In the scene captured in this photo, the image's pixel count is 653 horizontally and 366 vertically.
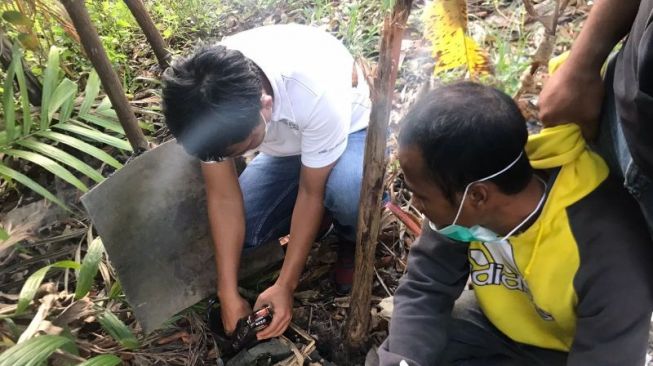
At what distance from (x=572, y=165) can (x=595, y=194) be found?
71 millimetres

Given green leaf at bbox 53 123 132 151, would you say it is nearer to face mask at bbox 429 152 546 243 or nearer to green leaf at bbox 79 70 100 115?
green leaf at bbox 79 70 100 115

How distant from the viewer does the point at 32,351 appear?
1.42 meters

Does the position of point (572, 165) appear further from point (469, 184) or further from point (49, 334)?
point (49, 334)

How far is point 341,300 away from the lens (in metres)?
1.96

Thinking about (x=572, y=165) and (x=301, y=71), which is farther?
(x=301, y=71)

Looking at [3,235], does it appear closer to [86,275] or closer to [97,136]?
[86,275]

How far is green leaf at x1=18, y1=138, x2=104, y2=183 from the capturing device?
194cm

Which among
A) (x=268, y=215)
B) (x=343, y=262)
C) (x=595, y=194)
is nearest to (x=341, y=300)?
(x=343, y=262)

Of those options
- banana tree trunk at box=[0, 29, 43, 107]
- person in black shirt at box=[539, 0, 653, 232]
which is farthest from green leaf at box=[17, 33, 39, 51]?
person in black shirt at box=[539, 0, 653, 232]

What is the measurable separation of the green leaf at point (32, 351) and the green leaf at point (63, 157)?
62 cm

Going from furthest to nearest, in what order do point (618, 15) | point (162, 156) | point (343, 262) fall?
point (343, 262), point (162, 156), point (618, 15)

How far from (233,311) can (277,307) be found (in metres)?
0.15

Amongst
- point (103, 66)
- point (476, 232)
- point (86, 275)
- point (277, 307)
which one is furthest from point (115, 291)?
point (476, 232)

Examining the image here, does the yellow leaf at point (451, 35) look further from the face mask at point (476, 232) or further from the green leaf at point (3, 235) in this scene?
the green leaf at point (3, 235)
